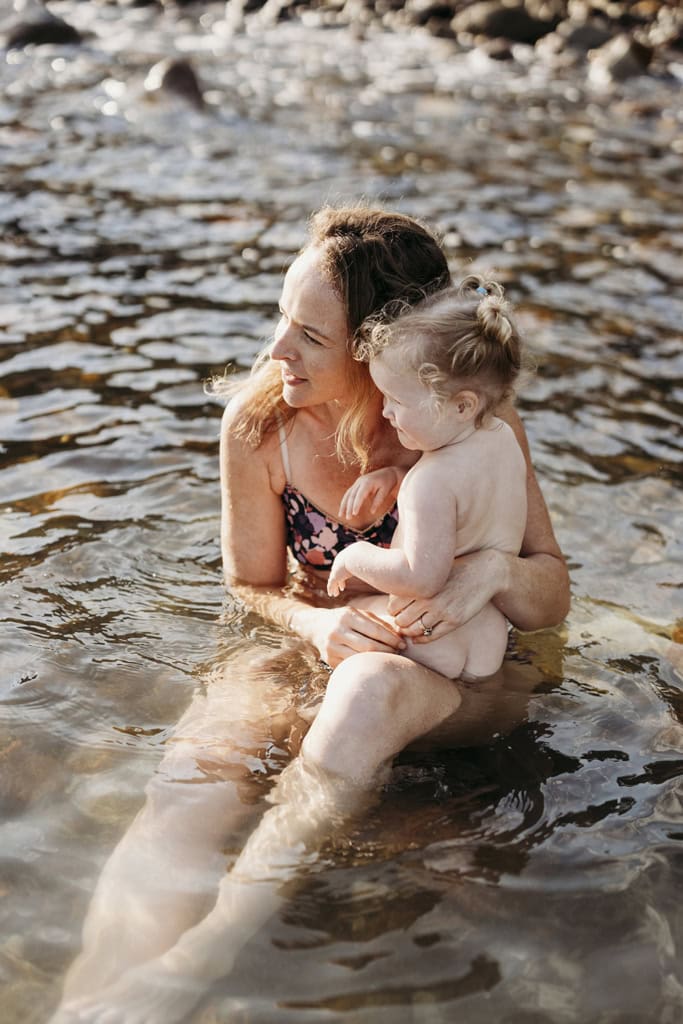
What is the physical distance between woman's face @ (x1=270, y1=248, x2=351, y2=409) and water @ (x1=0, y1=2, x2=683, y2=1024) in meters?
1.01

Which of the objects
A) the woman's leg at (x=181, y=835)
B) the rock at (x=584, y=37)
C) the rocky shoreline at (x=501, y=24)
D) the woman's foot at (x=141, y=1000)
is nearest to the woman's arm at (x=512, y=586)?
the woman's leg at (x=181, y=835)

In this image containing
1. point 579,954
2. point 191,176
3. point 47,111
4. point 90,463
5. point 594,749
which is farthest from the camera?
point 47,111

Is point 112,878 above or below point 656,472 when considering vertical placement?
above

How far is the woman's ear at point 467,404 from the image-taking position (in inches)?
139

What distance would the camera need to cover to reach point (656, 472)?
6070mm

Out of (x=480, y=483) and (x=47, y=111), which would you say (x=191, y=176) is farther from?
(x=480, y=483)

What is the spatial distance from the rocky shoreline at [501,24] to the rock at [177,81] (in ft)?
11.4

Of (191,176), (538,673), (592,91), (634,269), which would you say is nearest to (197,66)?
(592,91)

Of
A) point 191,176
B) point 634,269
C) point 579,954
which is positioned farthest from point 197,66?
point 579,954

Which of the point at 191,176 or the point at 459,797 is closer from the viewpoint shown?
the point at 459,797

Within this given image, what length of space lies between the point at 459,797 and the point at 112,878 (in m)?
1.02

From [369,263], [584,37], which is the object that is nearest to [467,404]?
[369,263]

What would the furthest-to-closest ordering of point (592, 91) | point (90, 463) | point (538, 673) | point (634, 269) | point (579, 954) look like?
point (592, 91) → point (634, 269) → point (90, 463) → point (538, 673) → point (579, 954)

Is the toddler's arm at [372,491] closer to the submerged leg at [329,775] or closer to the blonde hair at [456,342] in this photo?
the blonde hair at [456,342]
